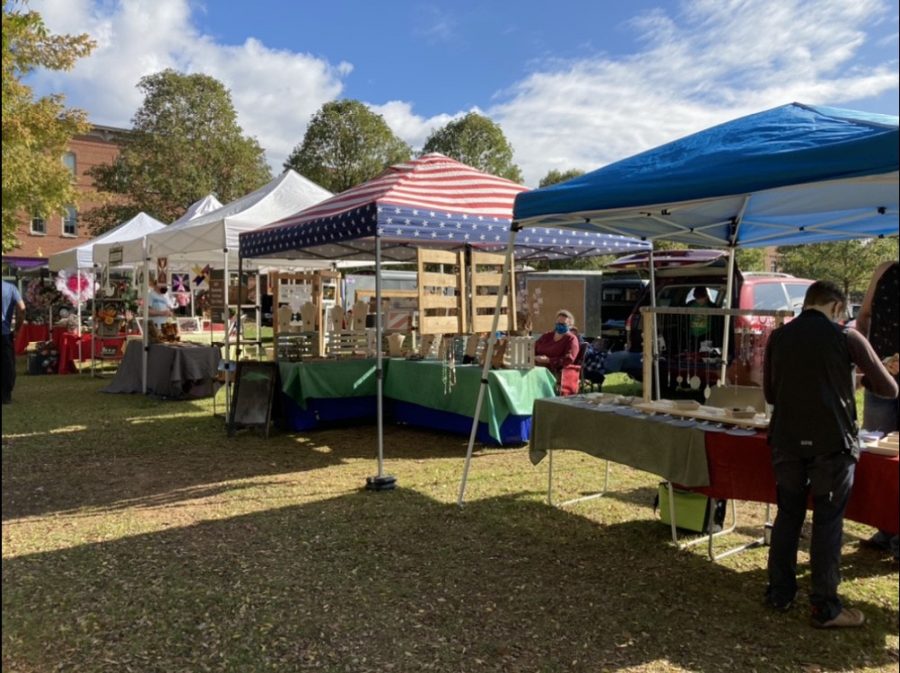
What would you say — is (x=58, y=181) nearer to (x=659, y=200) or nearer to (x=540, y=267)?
(x=659, y=200)

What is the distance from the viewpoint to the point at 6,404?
9156 millimetres

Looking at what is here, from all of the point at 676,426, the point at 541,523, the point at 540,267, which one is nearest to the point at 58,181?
the point at 541,523

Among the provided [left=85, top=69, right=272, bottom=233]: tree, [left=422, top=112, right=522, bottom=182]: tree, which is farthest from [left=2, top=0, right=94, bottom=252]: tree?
[left=422, top=112, right=522, bottom=182]: tree

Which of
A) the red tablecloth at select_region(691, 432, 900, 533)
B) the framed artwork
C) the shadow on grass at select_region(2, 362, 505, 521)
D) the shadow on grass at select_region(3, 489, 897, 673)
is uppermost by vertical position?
the framed artwork

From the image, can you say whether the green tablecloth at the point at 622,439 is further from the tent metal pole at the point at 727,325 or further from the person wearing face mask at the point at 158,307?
the person wearing face mask at the point at 158,307

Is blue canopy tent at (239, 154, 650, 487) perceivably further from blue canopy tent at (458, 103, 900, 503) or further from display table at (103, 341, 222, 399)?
display table at (103, 341, 222, 399)

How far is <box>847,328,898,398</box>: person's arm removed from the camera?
3.00 m

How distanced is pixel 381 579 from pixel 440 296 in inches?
148

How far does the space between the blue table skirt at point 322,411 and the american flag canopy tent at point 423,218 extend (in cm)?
166

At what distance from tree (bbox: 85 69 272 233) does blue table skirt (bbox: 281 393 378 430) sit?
62.6ft

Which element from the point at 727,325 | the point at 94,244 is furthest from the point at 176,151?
the point at 727,325

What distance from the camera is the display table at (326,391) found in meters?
7.18

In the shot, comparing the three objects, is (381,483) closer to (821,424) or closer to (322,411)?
(322,411)

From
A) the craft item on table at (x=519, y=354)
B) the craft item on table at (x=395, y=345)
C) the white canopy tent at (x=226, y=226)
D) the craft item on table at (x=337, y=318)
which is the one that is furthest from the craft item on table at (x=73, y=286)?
the craft item on table at (x=519, y=354)
